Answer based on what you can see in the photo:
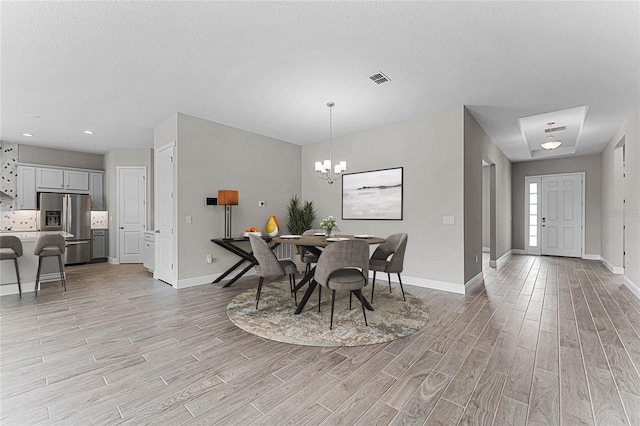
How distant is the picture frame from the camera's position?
16.0 ft

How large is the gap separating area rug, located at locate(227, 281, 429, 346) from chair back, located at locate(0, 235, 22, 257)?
305cm

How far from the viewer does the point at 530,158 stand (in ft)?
25.5

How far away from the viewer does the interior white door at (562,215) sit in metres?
7.48

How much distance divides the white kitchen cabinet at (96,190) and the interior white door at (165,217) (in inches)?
132

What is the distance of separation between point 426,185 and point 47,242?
5.65 m

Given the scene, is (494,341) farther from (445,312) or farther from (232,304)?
(232,304)

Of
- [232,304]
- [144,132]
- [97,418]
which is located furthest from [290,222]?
[97,418]

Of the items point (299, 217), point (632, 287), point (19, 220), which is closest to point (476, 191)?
point (632, 287)

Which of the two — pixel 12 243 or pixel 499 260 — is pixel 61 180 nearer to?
pixel 12 243

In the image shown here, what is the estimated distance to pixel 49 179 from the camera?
6352mm

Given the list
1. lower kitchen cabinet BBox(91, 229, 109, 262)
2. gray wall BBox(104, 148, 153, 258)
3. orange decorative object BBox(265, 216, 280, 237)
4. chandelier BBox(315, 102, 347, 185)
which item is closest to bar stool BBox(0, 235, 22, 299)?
gray wall BBox(104, 148, 153, 258)

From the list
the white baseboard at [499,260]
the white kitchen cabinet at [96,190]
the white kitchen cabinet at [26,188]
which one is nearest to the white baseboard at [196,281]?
the white kitchen cabinet at [96,190]

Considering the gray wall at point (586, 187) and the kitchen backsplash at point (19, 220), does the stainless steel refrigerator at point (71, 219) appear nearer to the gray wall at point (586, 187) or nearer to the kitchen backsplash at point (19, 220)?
the kitchen backsplash at point (19, 220)

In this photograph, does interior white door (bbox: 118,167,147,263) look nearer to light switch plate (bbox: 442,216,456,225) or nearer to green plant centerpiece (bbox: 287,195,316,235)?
green plant centerpiece (bbox: 287,195,316,235)
